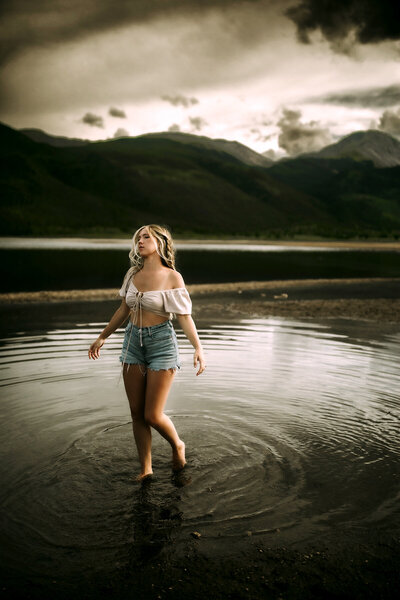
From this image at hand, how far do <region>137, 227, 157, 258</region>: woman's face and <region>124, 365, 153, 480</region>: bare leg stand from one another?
95 centimetres

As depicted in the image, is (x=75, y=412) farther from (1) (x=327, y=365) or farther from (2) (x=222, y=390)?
(1) (x=327, y=365)

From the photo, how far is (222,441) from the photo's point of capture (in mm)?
5754

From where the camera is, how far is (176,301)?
466cm

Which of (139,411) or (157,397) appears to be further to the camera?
(139,411)

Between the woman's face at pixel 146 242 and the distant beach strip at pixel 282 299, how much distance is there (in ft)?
35.0

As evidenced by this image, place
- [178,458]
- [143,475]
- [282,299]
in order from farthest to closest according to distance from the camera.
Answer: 1. [282,299]
2. [178,458]
3. [143,475]

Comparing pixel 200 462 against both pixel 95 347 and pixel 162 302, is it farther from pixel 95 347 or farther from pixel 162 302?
pixel 162 302

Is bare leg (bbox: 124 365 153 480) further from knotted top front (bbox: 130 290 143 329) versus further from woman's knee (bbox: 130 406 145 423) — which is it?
knotted top front (bbox: 130 290 143 329)

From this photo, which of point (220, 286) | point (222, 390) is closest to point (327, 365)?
point (222, 390)

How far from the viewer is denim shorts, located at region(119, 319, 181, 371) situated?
15.4 feet

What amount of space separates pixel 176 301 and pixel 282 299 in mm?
15890

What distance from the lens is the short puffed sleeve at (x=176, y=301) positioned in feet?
15.3

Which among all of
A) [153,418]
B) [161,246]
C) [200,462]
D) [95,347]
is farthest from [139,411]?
[161,246]

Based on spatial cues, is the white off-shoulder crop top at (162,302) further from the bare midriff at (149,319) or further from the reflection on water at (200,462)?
the reflection on water at (200,462)
